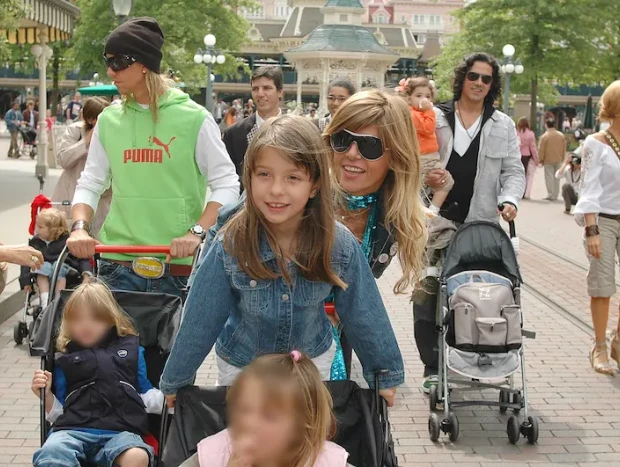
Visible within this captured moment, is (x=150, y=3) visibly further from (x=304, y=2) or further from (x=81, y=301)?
(x=304, y=2)

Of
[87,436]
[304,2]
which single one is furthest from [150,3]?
[304,2]

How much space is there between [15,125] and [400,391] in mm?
26423

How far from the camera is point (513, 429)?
5.69m

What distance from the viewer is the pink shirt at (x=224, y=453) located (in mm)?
2814

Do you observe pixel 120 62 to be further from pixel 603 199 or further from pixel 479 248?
pixel 603 199

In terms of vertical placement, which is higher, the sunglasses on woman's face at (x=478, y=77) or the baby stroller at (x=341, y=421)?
the sunglasses on woman's face at (x=478, y=77)

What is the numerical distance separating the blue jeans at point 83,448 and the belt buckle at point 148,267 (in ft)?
2.59

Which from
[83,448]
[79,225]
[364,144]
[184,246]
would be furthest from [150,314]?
[364,144]

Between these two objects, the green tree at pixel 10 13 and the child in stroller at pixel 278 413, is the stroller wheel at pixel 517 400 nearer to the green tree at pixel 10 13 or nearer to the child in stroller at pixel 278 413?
the child in stroller at pixel 278 413

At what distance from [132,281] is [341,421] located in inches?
69.3

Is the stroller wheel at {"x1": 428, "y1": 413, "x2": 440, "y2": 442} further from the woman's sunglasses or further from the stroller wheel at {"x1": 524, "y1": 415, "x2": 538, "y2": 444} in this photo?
the woman's sunglasses

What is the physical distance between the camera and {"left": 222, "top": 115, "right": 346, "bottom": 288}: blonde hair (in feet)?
9.82

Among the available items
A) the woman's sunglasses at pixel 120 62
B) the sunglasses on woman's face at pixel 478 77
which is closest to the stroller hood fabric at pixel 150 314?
the woman's sunglasses at pixel 120 62

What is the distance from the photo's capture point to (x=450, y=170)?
6.38 meters
